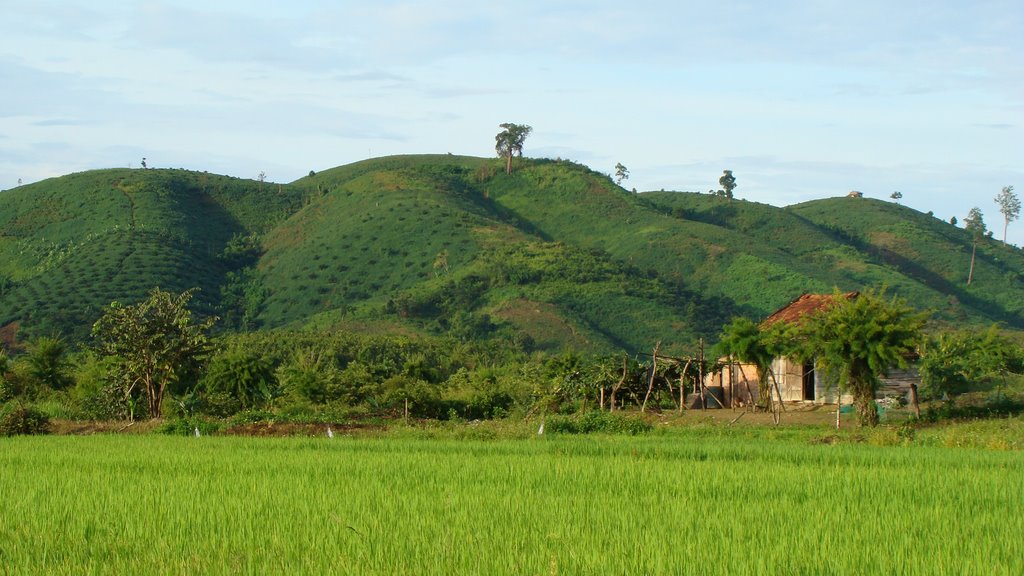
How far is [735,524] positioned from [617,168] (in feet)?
424

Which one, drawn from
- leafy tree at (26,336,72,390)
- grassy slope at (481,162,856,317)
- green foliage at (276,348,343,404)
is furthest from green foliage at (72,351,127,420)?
grassy slope at (481,162,856,317)

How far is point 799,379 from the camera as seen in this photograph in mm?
36125

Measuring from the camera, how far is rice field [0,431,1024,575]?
7453 mm

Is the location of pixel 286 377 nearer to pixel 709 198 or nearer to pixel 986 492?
pixel 986 492

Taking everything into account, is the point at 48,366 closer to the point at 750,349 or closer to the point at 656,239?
the point at 750,349

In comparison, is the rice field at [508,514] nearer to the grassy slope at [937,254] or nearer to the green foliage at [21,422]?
the green foliage at [21,422]

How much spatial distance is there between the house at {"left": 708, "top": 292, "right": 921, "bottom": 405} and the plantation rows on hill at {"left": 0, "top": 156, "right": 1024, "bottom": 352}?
91.3ft

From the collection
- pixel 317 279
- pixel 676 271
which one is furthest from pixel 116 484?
pixel 676 271

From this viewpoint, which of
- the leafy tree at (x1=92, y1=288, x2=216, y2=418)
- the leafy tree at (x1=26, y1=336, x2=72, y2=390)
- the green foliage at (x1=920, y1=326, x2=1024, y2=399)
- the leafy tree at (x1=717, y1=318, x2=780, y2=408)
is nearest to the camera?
the green foliage at (x1=920, y1=326, x2=1024, y2=399)

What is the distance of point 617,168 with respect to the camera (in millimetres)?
136250

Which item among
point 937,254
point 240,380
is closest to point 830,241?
point 937,254

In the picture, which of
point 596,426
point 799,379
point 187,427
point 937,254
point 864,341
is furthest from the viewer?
point 937,254

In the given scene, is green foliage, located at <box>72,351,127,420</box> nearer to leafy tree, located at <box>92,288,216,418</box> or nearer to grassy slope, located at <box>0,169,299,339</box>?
leafy tree, located at <box>92,288,216,418</box>

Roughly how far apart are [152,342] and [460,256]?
56426 millimetres
